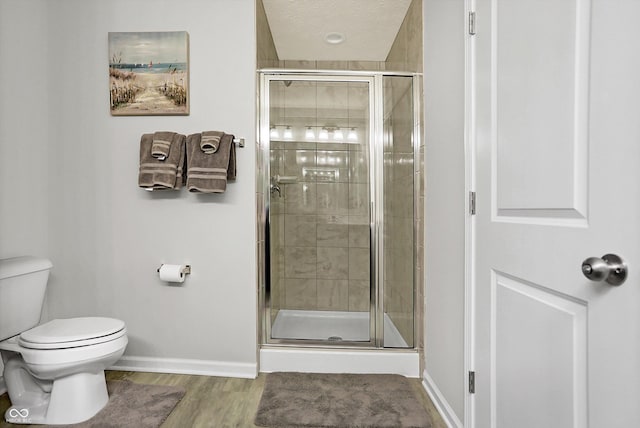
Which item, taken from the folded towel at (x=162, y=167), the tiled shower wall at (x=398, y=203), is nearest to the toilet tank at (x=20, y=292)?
the folded towel at (x=162, y=167)

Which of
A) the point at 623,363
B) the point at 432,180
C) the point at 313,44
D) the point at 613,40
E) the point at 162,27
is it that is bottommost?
the point at 623,363

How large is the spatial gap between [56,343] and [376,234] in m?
1.79

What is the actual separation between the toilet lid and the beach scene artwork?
49.8 inches

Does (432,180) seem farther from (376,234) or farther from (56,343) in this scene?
(56,343)

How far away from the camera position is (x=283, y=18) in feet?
9.04

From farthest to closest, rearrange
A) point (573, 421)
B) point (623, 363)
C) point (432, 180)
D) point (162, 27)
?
point (162, 27), point (432, 180), point (573, 421), point (623, 363)

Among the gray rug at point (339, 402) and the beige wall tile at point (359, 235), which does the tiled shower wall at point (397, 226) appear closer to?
the beige wall tile at point (359, 235)

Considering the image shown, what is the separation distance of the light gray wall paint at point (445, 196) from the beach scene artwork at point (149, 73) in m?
1.48

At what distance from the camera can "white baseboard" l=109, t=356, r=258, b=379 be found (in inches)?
90.0

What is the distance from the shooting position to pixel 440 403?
6.13ft

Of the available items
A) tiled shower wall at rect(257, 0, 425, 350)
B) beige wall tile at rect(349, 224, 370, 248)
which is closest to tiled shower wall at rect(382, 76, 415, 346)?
tiled shower wall at rect(257, 0, 425, 350)

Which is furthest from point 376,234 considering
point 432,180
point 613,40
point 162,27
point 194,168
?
point 162,27

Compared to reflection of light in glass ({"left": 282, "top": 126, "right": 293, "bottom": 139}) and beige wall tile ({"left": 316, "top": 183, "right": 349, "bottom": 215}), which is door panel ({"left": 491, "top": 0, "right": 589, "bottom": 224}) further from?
reflection of light in glass ({"left": 282, "top": 126, "right": 293, "bottom": 139})

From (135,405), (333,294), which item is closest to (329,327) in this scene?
(333,294)
